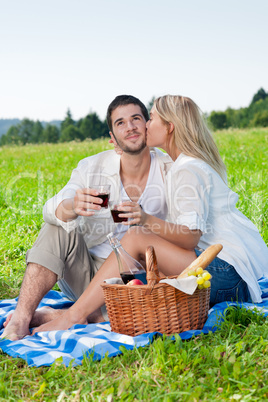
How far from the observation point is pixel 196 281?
9.17ft

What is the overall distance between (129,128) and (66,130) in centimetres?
7692

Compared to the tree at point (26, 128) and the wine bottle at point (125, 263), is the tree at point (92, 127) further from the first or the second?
the wine bottle at point (125, 263)

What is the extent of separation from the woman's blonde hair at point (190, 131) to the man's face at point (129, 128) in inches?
14.0

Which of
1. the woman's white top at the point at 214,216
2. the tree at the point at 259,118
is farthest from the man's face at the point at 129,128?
the tree at the point at 259,118

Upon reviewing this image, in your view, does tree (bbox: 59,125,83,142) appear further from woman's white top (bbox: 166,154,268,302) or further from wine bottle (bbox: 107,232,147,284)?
wine bottle (bbox: 107,232,147,284)

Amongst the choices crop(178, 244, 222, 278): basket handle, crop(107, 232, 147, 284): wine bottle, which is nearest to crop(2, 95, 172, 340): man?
crop(107, 232, 147, 284): wine bottle

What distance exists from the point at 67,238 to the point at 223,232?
110 cm

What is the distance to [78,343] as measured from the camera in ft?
9.72

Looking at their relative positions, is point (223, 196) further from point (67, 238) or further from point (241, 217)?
point (67, 238)

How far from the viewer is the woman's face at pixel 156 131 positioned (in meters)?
3.51

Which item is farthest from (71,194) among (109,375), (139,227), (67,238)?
(109,375)

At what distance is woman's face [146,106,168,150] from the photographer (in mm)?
3508

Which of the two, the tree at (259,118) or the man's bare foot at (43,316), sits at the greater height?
the tree at (259,118)

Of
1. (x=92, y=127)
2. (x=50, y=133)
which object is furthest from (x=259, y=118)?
(x=50, y=133)
